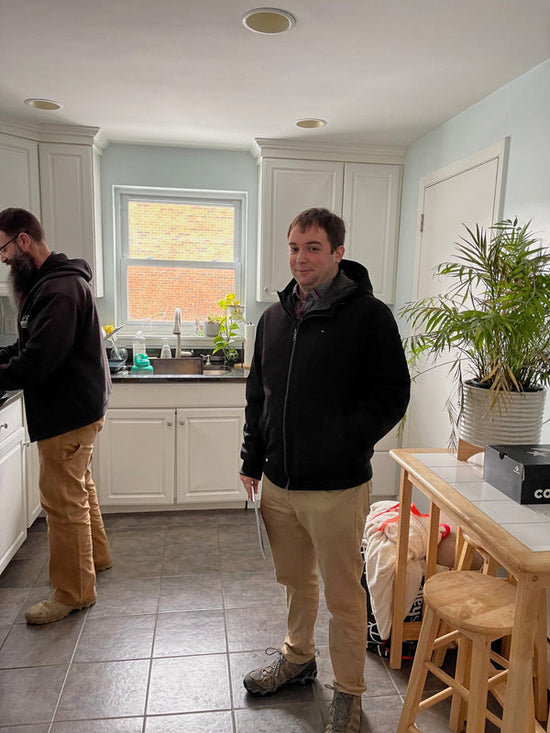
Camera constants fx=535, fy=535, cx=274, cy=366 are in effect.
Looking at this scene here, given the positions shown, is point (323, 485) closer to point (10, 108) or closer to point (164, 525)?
point (164, 525)

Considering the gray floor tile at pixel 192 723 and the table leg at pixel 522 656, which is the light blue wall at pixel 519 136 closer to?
the table leg at pixel 522 656

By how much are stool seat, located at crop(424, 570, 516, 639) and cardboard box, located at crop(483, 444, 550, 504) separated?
0.28 metres

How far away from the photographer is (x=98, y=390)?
2232mm

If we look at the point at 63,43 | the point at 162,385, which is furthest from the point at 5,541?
the point at 63,43

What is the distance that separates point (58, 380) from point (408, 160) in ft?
8.38

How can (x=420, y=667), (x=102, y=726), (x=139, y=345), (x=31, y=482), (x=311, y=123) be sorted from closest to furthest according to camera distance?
1. (x=420, y=667)
2. (x=102, y=726)
3. (x=31, y=482)
4. (x=311, y=123)
5. (x=139, y=345)

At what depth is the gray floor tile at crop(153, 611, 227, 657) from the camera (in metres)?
2.10

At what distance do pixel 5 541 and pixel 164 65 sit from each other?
2.23m

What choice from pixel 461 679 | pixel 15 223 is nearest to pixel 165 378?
pixel 15 223

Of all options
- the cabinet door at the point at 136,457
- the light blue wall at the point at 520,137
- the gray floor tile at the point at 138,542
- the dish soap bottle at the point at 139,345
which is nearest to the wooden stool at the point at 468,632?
the light blue wall at the point at 520,137

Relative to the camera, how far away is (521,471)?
1.49m

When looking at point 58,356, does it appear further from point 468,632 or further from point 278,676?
point 468,632

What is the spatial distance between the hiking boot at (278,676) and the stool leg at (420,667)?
0.40 m

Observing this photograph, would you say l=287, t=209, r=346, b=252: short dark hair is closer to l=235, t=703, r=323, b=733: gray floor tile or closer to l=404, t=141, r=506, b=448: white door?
l=404, t=141, r=506, b=448: white door
